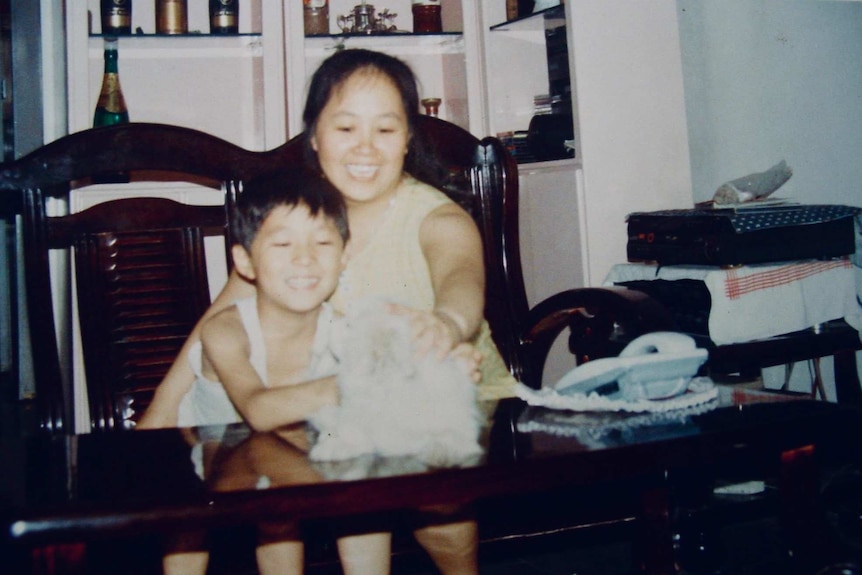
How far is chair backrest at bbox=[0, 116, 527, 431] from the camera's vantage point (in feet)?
3.40

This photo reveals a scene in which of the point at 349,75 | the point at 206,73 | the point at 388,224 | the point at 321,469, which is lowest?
the point at 321,469

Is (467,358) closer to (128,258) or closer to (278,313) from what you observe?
(278,313)

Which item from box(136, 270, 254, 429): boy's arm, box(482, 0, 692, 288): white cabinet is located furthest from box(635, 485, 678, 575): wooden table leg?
box(482, 0, 692, 288): white cabinet

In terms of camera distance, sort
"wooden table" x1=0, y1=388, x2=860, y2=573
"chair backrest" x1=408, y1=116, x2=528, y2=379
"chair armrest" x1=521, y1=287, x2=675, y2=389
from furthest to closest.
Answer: "chair backrest" x1=408, y1=116, x2=528, y2=379, "chair armrest" x1=521, y1=287, x2=675, y2=389, "wooden table" x1=0, y1=388, x2=860, y2=573

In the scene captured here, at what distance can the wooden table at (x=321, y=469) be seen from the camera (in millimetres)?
537

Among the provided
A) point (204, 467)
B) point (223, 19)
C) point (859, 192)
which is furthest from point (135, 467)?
point (859, 192)

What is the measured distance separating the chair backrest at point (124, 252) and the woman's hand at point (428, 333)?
0.43 meters

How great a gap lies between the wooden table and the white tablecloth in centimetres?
55

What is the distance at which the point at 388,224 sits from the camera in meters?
0.92

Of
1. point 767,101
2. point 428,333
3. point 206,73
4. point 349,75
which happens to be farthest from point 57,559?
point 767,101

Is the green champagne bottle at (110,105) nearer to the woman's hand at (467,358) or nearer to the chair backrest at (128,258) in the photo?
the chair backrest at (128,258)

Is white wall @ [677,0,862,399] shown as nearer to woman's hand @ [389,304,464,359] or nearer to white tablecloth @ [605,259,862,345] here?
white tablecloth @ [605,259,862,345]

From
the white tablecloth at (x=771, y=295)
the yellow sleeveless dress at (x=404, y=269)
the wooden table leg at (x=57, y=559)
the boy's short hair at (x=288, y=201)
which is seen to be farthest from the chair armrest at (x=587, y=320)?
the wooden table leg at (x=57, y=559)

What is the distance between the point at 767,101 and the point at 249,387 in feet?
4.52
